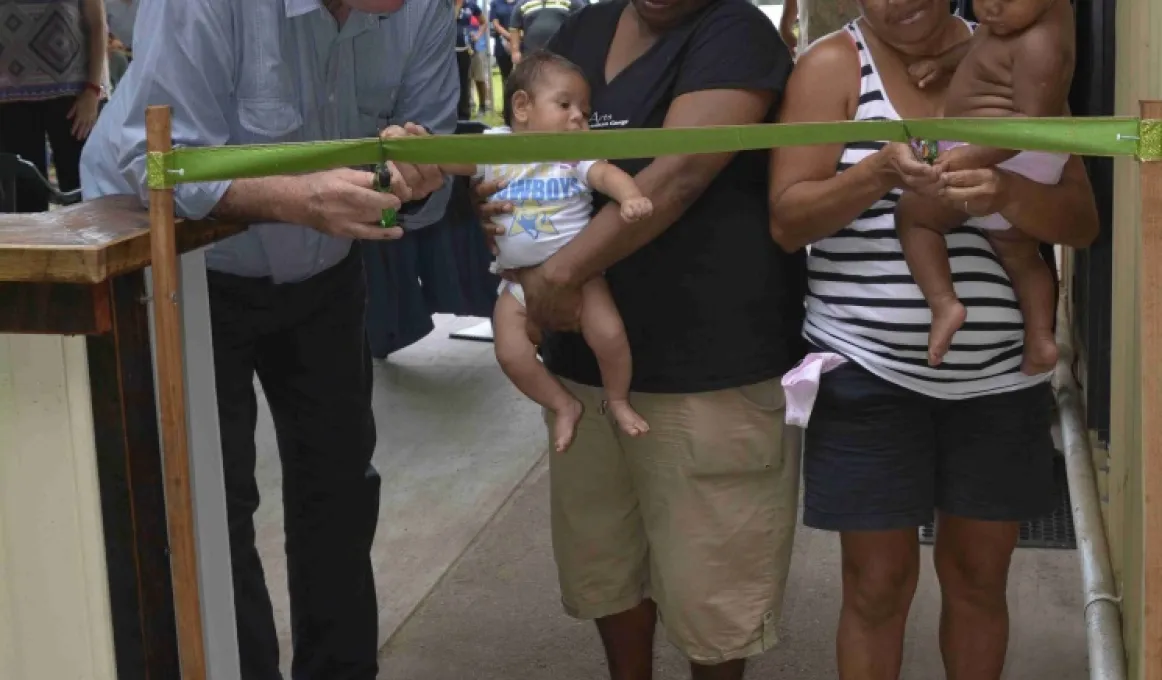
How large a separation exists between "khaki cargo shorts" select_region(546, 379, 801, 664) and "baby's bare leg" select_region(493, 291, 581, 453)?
0.26 feet

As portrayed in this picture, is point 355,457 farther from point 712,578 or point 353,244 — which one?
point 712,578

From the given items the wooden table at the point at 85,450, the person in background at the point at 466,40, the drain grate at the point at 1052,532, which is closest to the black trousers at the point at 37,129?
the drain grate at the point at 1052,532

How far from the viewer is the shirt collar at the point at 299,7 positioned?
9.05ft

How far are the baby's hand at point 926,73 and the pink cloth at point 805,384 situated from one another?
0.52 m

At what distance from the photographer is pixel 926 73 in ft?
8.32

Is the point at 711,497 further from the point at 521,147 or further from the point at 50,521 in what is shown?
the point at 50,521

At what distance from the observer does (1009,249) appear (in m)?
2.57

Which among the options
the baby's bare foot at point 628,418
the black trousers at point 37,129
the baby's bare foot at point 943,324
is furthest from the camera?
the black trousers at point 37,129

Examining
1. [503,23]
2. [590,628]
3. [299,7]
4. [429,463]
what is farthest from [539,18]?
[299,7]

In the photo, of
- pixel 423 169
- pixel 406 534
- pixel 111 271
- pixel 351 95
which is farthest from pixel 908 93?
pixel 406 534

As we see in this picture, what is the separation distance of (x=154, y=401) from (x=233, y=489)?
0.83m

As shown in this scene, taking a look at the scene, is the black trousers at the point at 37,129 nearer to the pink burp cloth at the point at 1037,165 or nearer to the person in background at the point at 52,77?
the person in background at the point at 52,77

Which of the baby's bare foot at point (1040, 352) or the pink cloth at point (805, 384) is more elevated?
the baby's bare foot at point (1040, 352)

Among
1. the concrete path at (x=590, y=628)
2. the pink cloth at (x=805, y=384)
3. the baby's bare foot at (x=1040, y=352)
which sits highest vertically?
the baby's bare foot at (x=1040, y=352)
